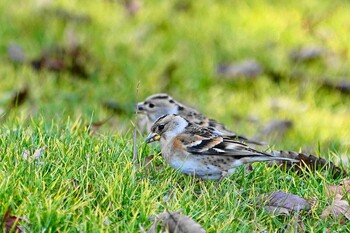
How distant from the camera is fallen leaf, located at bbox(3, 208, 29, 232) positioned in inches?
187

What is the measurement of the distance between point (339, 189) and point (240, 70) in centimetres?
531

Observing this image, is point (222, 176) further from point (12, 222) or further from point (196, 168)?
point (12, 222)

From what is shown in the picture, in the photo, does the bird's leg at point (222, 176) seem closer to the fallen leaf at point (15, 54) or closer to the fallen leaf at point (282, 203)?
the fallen leaf at point (282, 203)

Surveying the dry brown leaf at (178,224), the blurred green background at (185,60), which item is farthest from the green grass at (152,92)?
the dry brown leaf at (178,224)

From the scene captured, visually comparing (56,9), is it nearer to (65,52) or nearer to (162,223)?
(65,52)

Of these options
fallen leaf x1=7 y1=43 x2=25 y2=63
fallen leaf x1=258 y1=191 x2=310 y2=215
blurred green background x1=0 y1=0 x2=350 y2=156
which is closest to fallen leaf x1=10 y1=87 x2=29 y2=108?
blurred green background x1=0 y1=0 x2=350 y2=156

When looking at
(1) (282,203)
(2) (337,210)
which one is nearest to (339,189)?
(2) (337,210)

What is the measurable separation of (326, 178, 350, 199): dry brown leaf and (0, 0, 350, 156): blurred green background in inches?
131

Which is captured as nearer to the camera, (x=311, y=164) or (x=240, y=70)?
(x=311, y=164)

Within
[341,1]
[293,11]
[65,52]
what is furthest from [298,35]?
[65,52]

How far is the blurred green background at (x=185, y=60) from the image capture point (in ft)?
32.9

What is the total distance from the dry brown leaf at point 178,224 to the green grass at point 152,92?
0.16 metres

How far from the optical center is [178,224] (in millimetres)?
4922

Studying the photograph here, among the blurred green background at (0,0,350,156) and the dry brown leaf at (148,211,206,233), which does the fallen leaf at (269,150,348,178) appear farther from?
the blurred green background at (0,0,350,156)
